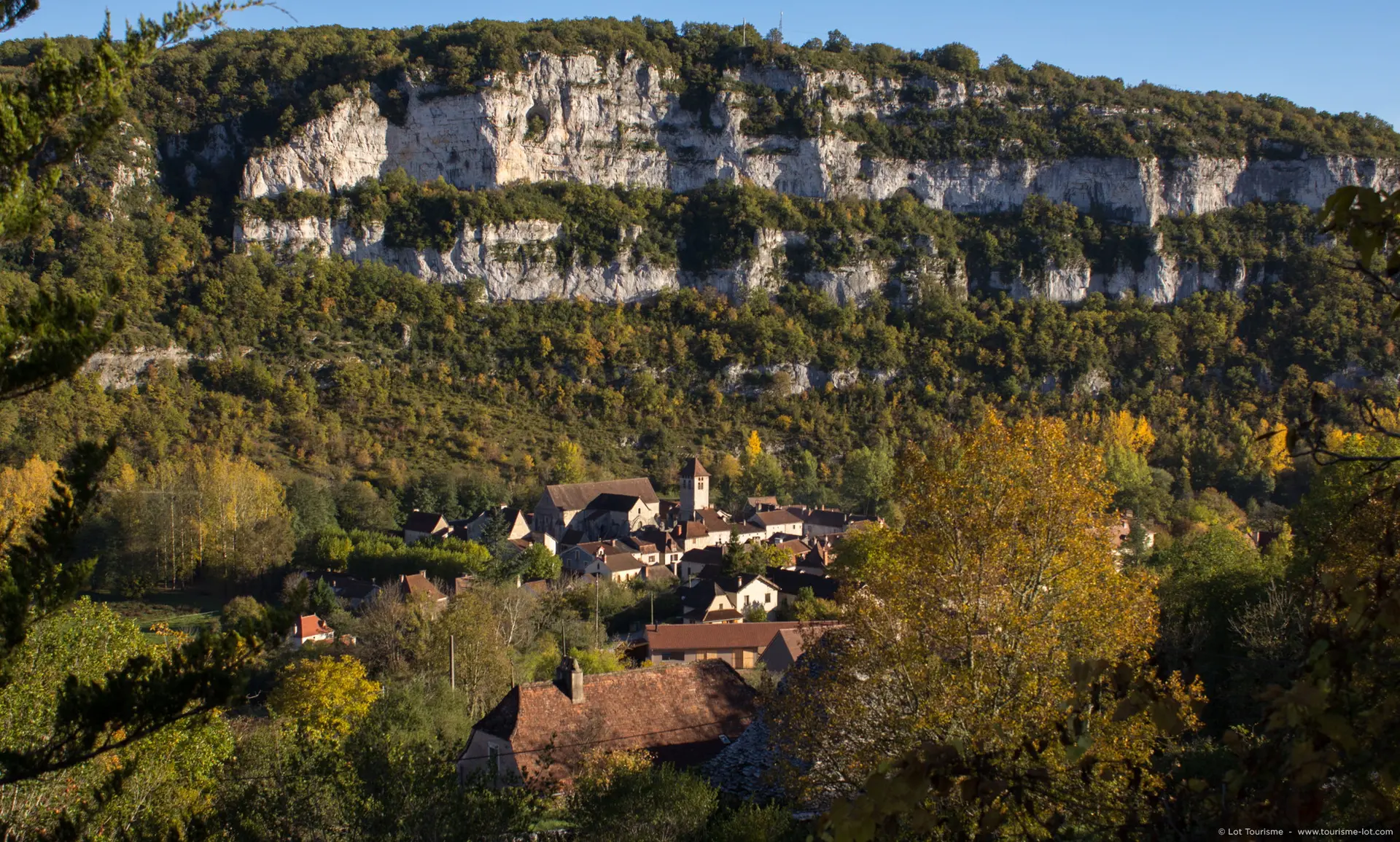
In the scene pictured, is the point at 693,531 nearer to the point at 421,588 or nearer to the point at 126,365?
the point at 421,588

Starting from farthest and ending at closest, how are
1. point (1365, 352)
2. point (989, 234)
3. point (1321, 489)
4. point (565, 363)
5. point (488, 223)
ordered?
point (989, 234)
point (488, 223)
point (565, 363)
point (1365, 352)
point (1321, 489)

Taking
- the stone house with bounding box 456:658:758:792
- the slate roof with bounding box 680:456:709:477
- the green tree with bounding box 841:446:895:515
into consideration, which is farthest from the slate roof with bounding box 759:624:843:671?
the green tree with bounding box 841:446:895:515

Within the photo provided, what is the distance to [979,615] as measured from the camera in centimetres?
797

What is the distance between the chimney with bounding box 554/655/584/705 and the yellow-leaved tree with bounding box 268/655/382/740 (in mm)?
4382

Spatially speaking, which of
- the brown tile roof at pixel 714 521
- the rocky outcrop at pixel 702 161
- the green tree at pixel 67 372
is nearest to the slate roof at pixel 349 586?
the brown tile roof at pixel 714 521

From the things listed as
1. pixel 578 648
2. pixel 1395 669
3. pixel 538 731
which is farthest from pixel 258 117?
pixel 1395 669

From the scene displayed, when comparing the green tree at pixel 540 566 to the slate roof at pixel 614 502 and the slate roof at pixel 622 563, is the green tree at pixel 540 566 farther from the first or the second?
the slate roof at pixel 614 502

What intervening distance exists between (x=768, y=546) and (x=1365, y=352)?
48739 mm

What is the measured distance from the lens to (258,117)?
7881 centimetres

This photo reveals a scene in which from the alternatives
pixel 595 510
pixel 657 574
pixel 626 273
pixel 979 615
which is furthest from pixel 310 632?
pixel 626 273

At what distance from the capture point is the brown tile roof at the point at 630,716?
1571cm

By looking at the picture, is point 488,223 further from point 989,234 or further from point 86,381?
point 989,234

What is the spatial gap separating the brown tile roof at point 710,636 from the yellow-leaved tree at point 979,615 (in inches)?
692

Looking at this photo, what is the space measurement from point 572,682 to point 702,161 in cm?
7549
